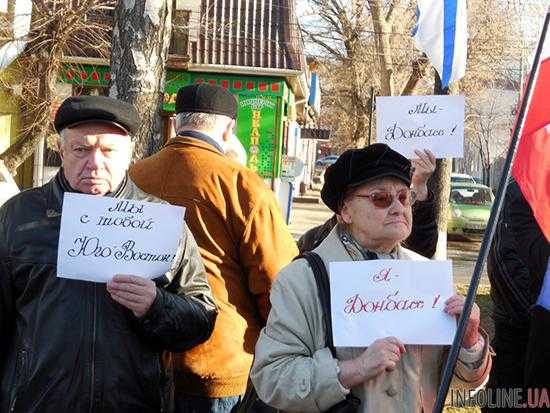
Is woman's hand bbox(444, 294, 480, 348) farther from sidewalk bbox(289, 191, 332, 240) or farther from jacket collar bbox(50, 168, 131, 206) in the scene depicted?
sidewalk bbox(289, 191, 332, 240)

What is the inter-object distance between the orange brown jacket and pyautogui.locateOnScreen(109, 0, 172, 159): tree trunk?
1.72m

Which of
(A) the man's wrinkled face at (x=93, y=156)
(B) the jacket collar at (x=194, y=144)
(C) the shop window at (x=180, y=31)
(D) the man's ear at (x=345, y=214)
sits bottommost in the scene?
(D) the man's ear at (x=345, y=214)

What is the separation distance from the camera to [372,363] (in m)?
2.13

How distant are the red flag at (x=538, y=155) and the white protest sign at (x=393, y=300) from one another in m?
0.53

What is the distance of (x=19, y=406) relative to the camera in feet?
7.77

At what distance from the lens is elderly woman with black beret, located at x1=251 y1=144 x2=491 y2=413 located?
217cm

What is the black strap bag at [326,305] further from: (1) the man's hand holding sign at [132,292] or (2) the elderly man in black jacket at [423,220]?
(2) the elderly man in black jacket at [423,220]

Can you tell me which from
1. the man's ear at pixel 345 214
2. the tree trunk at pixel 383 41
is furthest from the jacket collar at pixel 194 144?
the tree trunk at pixel 383 41

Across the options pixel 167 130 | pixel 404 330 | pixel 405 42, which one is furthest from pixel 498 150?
pixel 404 330

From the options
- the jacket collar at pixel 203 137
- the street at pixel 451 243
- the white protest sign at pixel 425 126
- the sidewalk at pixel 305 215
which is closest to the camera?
the jacket collar at pixel 203 137

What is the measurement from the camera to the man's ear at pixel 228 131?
10.7 ft

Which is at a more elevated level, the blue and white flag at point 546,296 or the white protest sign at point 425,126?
the white protest sign at point 425,126

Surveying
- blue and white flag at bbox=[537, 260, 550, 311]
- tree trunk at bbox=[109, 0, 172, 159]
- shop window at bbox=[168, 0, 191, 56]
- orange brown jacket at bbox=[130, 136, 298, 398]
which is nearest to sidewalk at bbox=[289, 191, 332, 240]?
shop window at bbox=[168, 0, 191, 56]

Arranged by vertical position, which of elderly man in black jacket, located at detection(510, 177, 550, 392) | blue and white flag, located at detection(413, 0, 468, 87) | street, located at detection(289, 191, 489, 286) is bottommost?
street, located at detection(289, 191, 489, 286)
